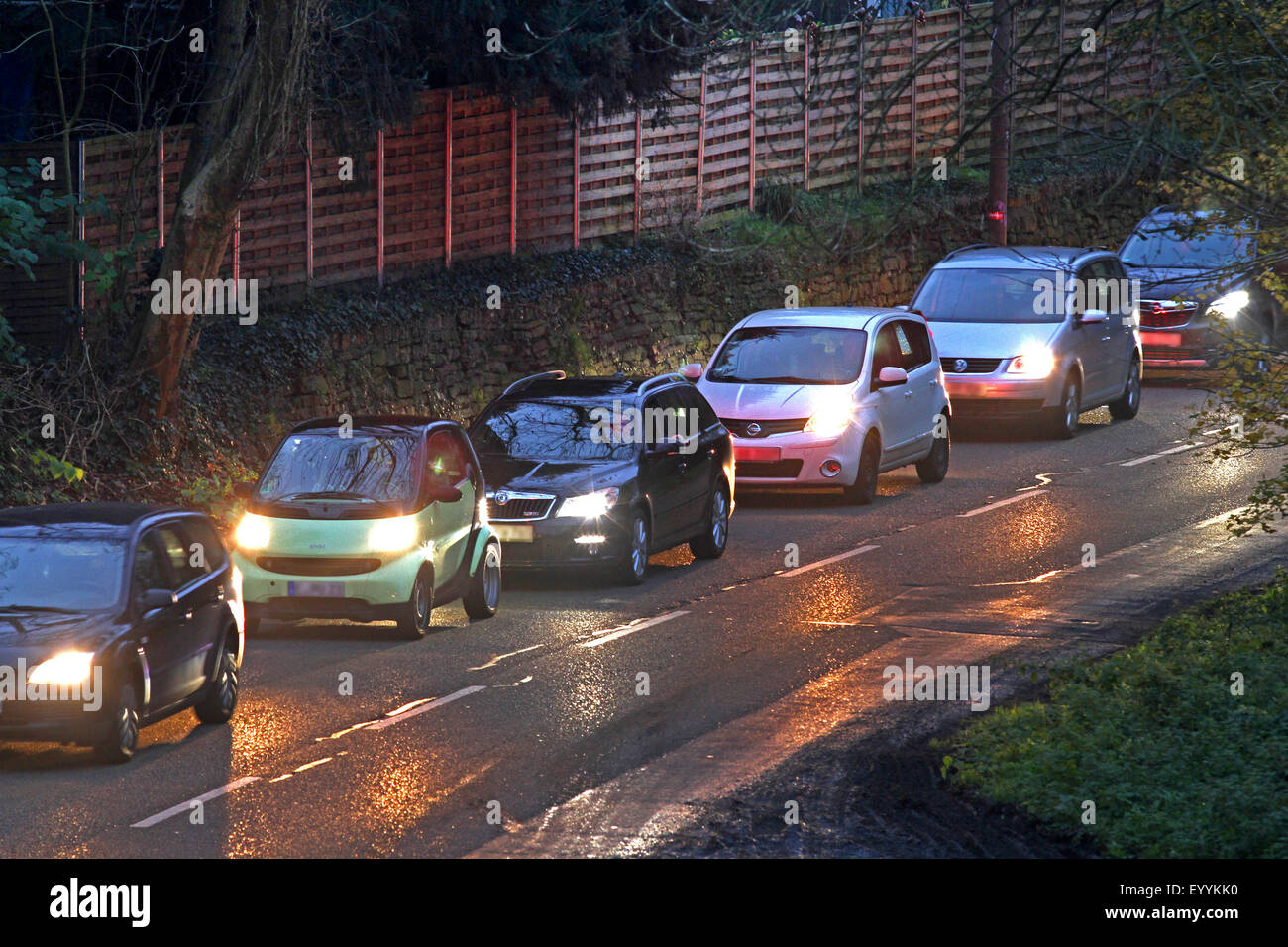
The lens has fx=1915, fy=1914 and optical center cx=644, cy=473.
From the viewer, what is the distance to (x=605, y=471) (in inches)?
650

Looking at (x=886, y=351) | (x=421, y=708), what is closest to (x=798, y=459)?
(x=886, y=351)

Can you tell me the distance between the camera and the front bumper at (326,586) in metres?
14.1

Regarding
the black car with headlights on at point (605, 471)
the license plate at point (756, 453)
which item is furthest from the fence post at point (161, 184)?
the license plate at point (756, 453)

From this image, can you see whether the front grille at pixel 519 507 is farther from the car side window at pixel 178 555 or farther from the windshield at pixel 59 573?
the windshield at pixel 59 573

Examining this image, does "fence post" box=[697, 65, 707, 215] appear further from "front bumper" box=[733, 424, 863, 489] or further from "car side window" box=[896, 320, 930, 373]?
"front bumper" box=[733, 424, 863, 489]

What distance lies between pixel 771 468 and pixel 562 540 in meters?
4.84

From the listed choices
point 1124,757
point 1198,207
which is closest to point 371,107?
point 1198,207

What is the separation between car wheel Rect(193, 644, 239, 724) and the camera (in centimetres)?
1170

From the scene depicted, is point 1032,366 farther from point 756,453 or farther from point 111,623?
point 111,623

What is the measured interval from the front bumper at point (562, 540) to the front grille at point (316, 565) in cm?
219

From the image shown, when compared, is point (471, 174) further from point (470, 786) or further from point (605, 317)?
point (470, 786)

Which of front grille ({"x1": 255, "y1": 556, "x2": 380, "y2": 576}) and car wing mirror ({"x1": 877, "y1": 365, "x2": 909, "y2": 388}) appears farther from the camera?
car wing mirror ({"x1": 877, "y1": 365, "x2": 909, "y2": 388})

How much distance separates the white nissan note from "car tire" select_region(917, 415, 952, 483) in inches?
0.5

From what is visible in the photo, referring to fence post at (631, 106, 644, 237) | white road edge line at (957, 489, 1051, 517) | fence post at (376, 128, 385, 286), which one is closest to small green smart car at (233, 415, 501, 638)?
white road edge line at (957, 489, 1051, 517)
